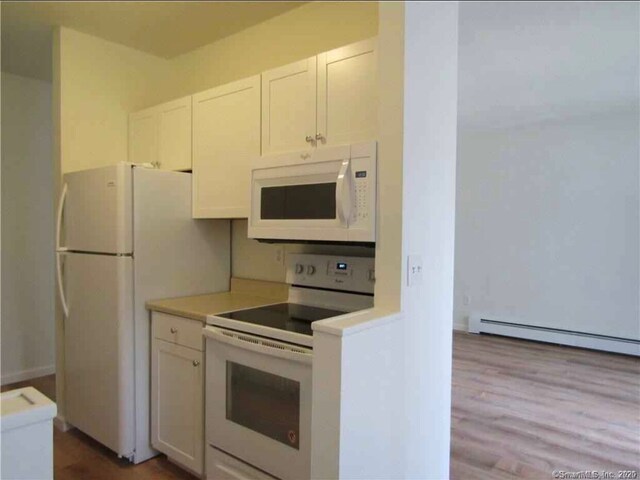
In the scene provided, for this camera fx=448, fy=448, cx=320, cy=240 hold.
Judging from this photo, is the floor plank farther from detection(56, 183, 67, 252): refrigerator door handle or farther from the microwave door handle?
detection(56, 183, 67, 252): refrigerator door handle

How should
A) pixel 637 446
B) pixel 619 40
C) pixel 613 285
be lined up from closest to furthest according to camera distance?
1. pixel 637 446
2. pixel 619 40
3. pixel 613 285

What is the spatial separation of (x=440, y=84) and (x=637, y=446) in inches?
98.9

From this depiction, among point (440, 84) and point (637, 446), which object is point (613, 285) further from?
point (440, 84)

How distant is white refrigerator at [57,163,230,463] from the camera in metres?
2.45

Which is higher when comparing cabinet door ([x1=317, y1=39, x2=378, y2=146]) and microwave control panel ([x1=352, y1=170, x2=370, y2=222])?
cabinet door ([x1=317, y1=39, x2=378, y2=146])

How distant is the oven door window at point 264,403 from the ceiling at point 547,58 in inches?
84.7

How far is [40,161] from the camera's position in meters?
3.87

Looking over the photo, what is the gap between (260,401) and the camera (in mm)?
1941

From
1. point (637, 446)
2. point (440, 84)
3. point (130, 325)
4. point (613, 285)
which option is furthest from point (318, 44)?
point (613, 285)

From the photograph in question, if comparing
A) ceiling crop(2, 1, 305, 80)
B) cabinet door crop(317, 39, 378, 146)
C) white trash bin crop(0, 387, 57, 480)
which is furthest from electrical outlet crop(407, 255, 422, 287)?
ceiling crop(2, 1, 305, 80)

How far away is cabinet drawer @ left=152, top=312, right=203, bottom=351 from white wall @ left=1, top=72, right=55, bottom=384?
6.52 feet

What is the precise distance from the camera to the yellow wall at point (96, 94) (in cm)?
294

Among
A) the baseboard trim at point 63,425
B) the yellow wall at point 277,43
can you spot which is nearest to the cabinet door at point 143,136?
the yellow wall at point 277,43

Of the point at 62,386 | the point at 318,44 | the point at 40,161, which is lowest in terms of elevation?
the point at 62,386
